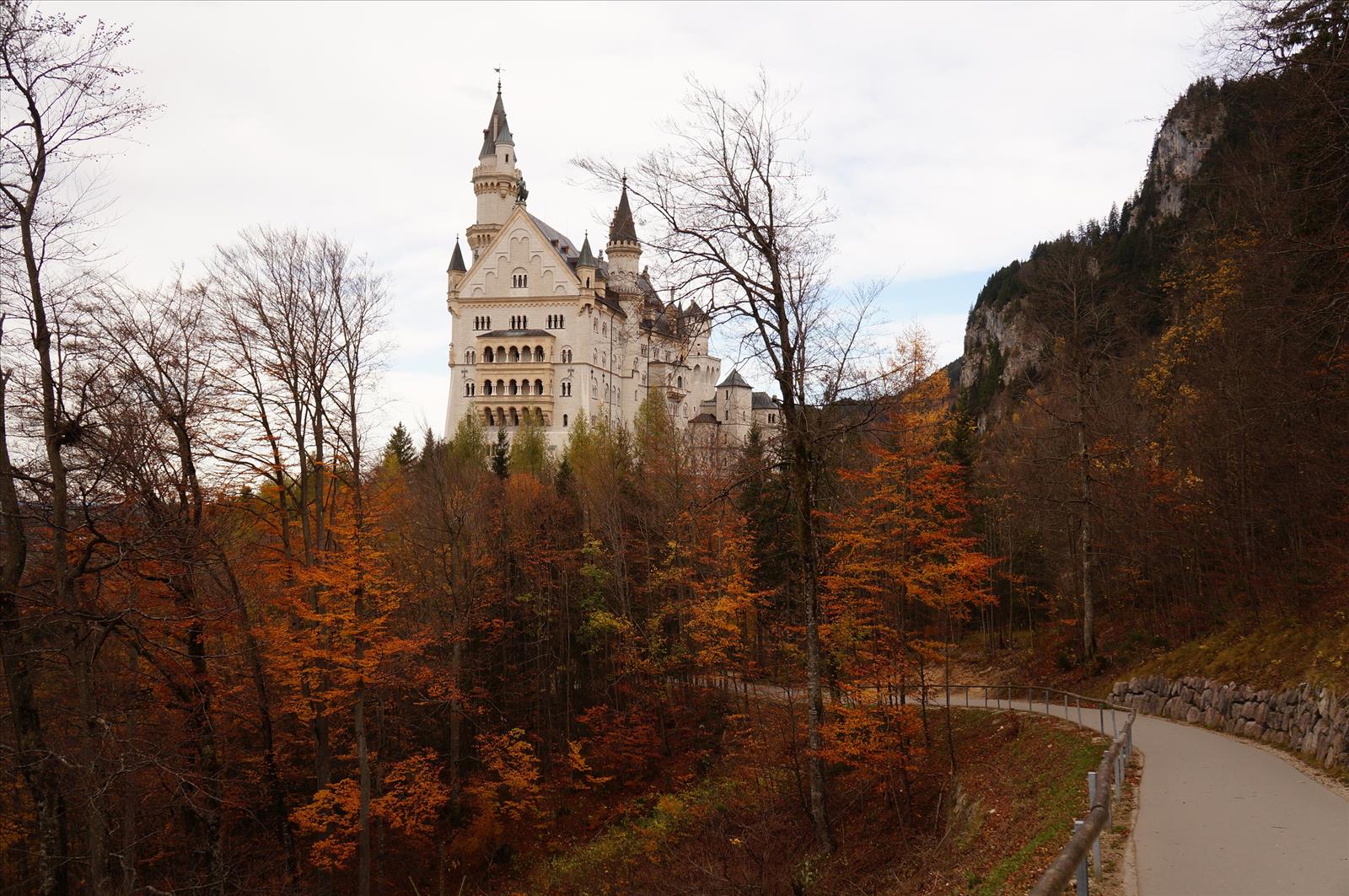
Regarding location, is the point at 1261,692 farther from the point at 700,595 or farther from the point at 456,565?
the point at 456,565

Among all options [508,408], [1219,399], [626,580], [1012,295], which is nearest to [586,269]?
[508,408]

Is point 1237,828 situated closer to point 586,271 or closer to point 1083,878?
point 1083,878

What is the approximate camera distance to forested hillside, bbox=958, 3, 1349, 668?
36.0 ft

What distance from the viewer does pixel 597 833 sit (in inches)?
1007

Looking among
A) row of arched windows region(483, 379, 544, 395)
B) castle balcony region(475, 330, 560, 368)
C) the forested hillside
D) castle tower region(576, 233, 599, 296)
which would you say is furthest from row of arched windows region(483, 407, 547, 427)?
the forested hillside

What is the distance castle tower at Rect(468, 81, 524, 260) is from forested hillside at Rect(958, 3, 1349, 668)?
63.1 meters

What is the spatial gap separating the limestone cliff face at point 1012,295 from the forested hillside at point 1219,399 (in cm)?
2573

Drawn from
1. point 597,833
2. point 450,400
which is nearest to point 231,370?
point 597,833

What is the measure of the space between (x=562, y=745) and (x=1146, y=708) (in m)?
18.8

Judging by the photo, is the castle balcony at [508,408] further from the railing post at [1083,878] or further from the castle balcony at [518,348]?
the railing post at [1083,878]

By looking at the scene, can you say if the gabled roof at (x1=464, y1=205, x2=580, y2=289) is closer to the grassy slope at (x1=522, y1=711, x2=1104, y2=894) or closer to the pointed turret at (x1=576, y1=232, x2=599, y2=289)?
the pointed turret at (x1=576, y1=232, x2=599, y2=289)

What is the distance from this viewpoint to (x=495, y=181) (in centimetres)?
8694

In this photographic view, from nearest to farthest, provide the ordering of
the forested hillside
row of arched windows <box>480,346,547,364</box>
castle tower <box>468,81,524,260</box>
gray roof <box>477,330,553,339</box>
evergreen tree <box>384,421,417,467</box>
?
the forested hillside
evergreen tree <box>384,421,417,467</box>
gray roof <box>477,330,553,339</box>
row of arched windows <box>480,346,547,364</box>
castle tower <box>468,81,524,260</box>

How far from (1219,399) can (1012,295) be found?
432 feet
